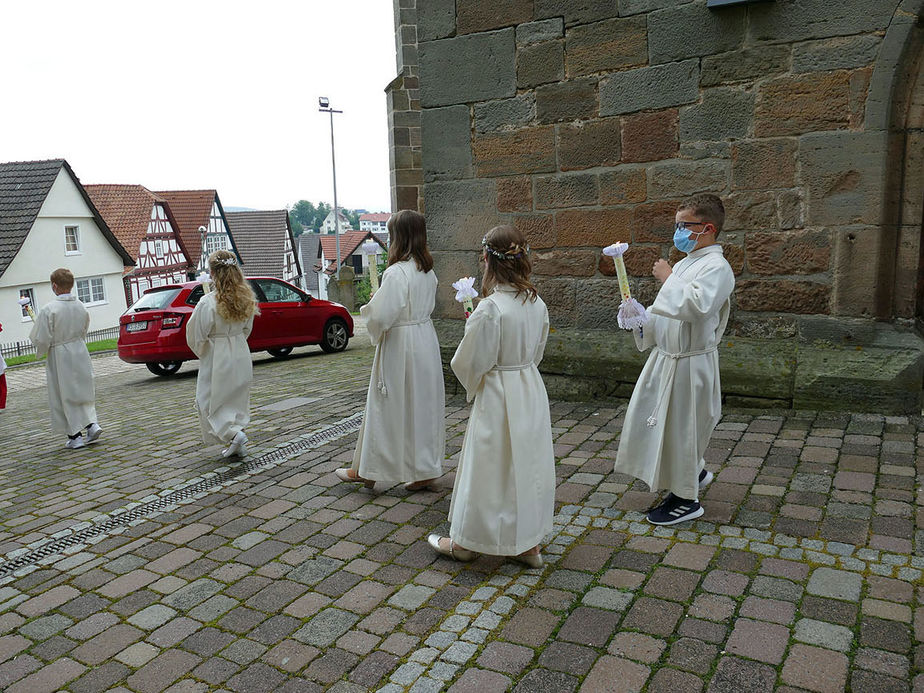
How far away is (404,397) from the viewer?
476cm

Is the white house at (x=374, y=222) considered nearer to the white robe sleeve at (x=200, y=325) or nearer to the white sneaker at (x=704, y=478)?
the white robe sleeve at (x=200, y=325)

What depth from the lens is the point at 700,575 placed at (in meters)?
3.35

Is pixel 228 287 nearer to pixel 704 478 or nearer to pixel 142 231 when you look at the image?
pixel 704 478

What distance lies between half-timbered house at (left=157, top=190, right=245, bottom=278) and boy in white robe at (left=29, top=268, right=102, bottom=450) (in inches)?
1408

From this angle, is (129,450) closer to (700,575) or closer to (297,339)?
(700,575)

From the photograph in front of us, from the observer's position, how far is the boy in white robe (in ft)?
23.1

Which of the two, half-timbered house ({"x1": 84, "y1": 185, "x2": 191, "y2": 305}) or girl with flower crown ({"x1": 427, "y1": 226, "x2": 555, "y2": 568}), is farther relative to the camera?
half-timbered house ({"x1": 84, "y1": 185, "x2": 191, "y2": 305})

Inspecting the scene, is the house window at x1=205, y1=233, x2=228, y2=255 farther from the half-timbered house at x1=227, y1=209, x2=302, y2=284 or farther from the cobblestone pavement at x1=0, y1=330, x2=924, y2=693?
the cobblestone pavement at x1=0, y1=330, x2=924, y2=693

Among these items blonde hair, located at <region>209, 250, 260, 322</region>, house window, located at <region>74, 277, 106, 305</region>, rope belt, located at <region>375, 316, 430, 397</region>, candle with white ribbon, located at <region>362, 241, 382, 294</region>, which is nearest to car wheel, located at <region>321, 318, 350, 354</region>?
blonde hair, located at <region>209, 250, 260, 322</region>

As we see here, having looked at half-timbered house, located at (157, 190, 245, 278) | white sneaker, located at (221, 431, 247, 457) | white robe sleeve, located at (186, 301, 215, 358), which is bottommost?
white sneaker, located at (221, 431, 247, 457)

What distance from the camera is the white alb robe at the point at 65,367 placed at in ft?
23.1

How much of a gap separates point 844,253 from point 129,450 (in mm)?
6151

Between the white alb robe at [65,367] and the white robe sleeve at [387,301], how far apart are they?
150 inches

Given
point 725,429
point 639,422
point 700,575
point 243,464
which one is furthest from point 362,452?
point 725,429
